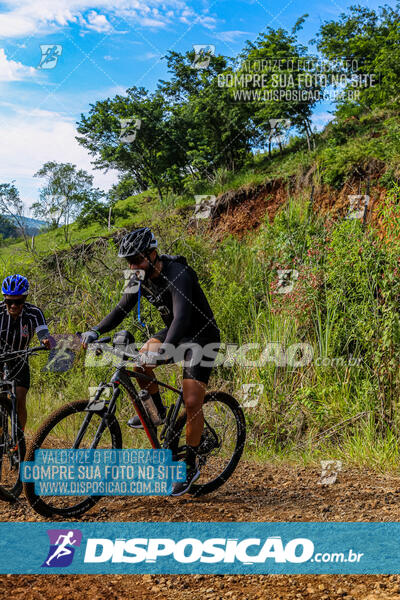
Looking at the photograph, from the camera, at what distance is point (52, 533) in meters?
3.94

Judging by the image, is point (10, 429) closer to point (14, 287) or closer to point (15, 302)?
point (15, 302)

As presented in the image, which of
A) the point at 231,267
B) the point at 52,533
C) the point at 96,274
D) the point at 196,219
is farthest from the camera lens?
the point at 196,219

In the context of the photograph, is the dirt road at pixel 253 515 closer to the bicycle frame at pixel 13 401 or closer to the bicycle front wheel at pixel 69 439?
the bicycle front wheel at pixel 69 439

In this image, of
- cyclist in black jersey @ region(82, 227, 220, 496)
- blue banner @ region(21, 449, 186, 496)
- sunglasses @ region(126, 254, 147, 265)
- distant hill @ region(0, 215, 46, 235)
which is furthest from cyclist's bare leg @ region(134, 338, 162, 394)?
distant hill @ region(0, 215, 46, 235)

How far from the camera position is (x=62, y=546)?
377 centimetres

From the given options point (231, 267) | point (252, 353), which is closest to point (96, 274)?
point (231, 267)

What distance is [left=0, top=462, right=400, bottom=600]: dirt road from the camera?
3.09 metres

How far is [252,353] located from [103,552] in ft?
13.1

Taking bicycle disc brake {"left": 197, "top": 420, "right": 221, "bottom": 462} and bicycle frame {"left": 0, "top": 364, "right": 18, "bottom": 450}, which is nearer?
bicycle disc brake {"left": 197, "top": 420, "right": 221, "bottom": 462}

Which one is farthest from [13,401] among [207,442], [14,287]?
[207,442]

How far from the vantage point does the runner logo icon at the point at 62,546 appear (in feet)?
11.7

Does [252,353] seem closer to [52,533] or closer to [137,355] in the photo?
[137,355]

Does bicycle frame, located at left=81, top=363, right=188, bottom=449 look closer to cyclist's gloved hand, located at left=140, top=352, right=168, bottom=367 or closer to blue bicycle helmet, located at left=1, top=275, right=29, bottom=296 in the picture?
cyclist's gloved hand, located at left=140, top=352, right=168, bottom=367

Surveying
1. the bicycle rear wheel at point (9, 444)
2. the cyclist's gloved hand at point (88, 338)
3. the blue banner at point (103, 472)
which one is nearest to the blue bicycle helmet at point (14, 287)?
the bicycle rear wheel at point (9, 444)
